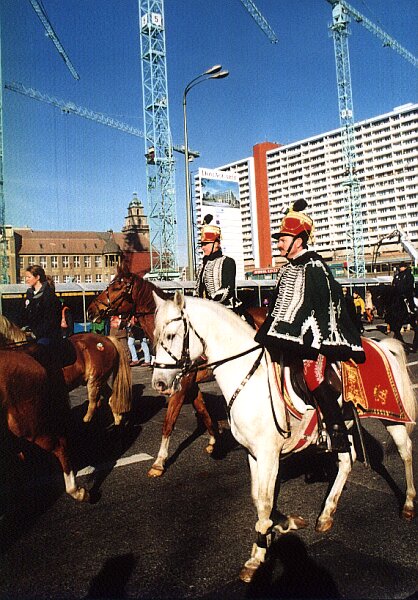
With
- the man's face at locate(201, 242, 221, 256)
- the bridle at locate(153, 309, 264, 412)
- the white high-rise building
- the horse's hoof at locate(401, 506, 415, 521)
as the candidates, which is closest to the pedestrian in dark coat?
the man's face at locate(201, 242, 221, 256)

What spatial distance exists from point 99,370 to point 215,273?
2.72 m

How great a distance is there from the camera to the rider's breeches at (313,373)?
12.5 ft

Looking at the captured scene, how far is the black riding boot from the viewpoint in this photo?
12.5ft

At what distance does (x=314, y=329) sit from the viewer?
12.4 ft

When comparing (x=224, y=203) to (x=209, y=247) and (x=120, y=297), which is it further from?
(x=120, y=297)

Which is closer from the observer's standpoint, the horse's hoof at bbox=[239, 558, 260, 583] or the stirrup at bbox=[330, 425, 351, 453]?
the horse's hoof at bbox=[239, 558, 260, 583]

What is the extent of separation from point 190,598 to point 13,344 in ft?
11.9

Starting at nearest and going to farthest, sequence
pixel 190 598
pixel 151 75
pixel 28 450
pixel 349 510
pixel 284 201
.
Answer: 1. pixel 190 598
2. pixel 349 510
3. pixel 28 450
4. pixel 151 75
5. pixel 284 201

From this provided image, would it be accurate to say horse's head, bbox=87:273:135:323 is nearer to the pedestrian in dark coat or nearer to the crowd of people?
the pedestrian in dark coat

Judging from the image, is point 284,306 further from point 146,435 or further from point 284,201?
point 284,201

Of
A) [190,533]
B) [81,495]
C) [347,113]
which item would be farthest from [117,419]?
[347,113]

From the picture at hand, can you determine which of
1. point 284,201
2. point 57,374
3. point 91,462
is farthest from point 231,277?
point 284,201

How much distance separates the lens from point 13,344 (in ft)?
18.4

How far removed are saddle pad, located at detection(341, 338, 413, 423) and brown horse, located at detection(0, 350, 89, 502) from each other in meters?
2.93
